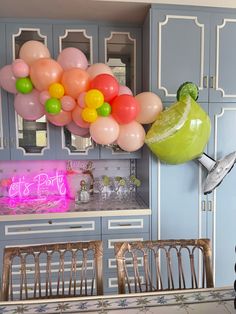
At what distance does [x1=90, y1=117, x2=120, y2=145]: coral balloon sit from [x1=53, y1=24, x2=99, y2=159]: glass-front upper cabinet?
0.38 metres

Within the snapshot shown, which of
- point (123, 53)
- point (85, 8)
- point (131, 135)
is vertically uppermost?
point (85, 8)

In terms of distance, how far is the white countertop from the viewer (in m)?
2.05

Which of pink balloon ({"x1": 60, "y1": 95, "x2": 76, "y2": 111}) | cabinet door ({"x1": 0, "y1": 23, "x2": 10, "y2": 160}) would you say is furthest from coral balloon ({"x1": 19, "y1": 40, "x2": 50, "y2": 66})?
cabinet door ({"x1": 0, "y1": 23, "x2": 10, "y2": 160})

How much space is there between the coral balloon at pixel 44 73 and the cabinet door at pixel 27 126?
20.1 inches

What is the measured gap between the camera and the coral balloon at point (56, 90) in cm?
176

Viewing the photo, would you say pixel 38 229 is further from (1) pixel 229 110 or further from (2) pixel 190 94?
(1) pixel 229 110

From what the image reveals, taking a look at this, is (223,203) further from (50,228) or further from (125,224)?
(50,228)

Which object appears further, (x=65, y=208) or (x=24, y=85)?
(x=65, y=208)

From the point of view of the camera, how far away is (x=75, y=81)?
1749 millimetres

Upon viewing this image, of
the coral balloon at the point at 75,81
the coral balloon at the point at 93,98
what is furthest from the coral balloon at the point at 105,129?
the coral balloon at the point at 75,81

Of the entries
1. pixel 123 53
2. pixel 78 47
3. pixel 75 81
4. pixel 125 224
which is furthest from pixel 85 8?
pixel 125 224

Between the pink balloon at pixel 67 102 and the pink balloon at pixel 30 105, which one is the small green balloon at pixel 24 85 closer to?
the pink balloon at pixel 30 105

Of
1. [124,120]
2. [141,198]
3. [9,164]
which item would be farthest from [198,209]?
[9,164]

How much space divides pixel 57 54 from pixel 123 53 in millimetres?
536
